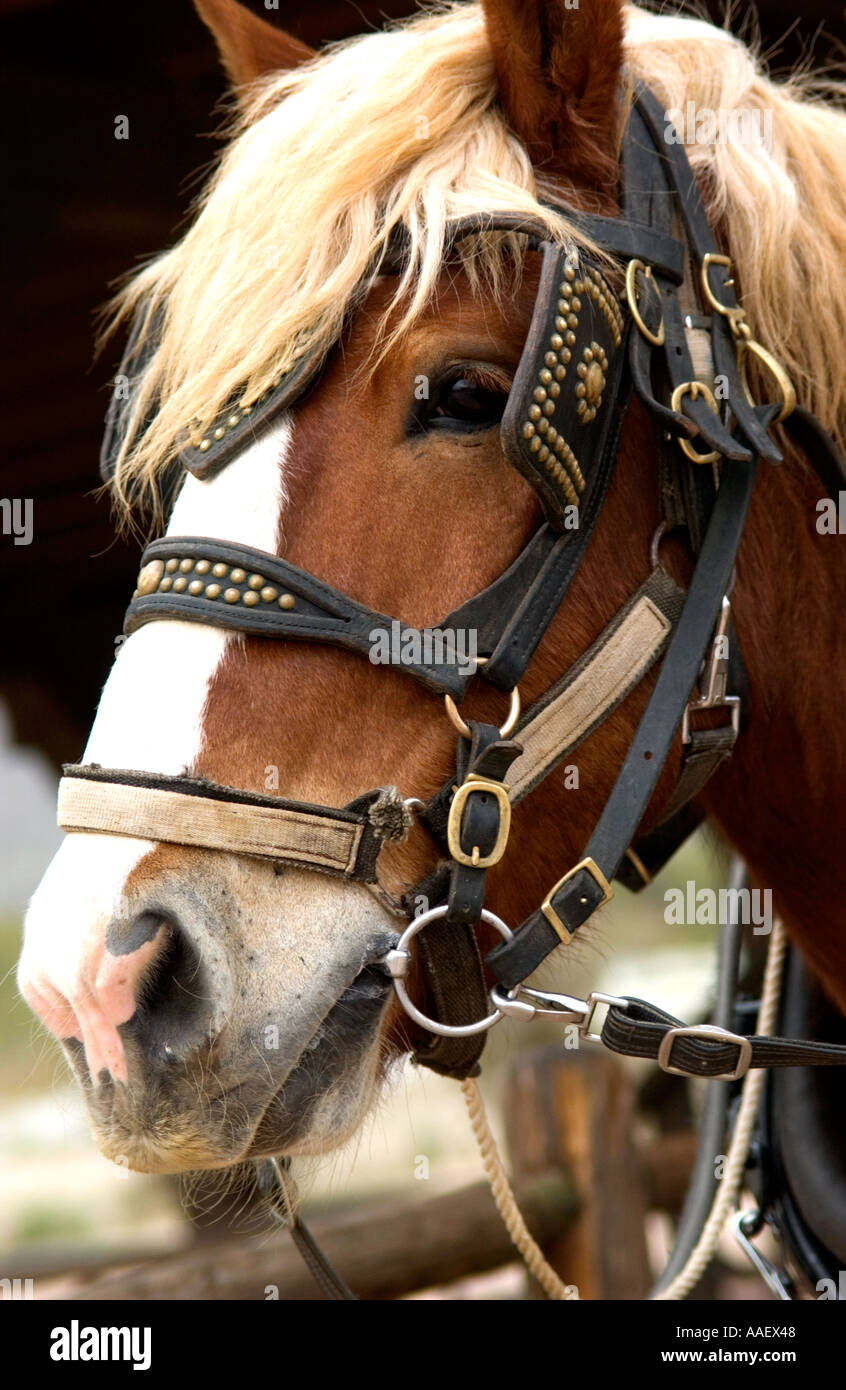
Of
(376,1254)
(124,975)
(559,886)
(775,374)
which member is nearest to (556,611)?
(559,886)

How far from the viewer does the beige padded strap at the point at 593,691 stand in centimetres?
139

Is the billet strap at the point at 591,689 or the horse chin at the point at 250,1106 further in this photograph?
the billet strap at the point at 591,689

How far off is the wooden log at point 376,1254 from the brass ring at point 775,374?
6.75ft

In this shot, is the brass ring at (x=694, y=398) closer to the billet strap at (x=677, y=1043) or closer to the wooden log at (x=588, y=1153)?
the billet strap at (x=677, y=1043)

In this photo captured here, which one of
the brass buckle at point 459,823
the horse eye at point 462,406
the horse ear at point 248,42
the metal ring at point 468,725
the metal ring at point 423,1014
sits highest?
the horse ear at point 248,42

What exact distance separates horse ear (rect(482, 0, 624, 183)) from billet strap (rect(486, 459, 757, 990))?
424 millimetres

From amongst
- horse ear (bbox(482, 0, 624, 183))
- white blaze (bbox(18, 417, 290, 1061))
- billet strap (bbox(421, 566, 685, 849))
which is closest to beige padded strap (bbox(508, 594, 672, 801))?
billet strap (bbox(421, 566, 685, 849))

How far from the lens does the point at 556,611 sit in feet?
4.61

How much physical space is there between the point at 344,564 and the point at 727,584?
47 centimetres

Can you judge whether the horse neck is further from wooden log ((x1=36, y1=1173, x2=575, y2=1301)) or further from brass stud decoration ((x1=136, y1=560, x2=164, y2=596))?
wooden log ((x1=36, y1=1173, x2=575, y2=1301))

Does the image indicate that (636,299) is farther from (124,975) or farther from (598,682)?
(124,975)

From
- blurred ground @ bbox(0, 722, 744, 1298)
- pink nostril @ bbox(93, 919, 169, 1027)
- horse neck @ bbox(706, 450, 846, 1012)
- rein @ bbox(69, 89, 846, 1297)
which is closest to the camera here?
pink nostril @ bbox(93, 919, 169, 1027)

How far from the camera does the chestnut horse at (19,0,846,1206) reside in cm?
124

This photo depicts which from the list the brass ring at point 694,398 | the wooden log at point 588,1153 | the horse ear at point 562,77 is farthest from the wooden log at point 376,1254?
the horse ear at point 562,77
